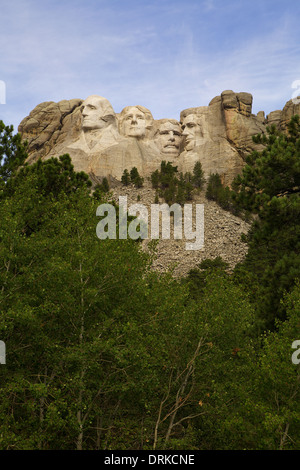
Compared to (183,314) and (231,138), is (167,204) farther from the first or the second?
(183,314)

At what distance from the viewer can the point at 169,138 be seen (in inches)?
3401

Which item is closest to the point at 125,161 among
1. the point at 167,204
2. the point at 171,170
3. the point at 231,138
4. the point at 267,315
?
the point at 171,170

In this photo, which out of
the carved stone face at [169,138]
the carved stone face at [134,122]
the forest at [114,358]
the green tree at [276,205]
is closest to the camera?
the forest at [114,358]

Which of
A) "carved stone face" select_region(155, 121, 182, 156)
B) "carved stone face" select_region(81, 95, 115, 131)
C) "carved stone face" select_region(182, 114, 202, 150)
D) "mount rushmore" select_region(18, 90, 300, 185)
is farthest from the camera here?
"carved stone face" select_region(155, 121, 182, 156)

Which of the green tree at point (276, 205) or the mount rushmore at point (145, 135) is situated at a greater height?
the mount rushmore at point (145, 135)

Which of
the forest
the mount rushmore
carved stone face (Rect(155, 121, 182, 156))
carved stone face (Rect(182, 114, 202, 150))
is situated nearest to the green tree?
the forest

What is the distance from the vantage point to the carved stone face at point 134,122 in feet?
279

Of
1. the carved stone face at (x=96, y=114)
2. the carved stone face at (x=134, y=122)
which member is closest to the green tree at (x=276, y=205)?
the carved stone face at (x=134, y=122)

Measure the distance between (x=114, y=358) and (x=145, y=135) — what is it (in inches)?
3168

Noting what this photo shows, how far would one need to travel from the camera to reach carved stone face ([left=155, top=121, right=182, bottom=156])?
3378 inches

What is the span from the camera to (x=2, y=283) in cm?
934

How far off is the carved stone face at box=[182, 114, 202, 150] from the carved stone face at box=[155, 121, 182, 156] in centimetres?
180

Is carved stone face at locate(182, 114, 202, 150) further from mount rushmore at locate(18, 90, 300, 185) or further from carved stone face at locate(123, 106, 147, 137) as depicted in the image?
carved stone face at locate(123, 106, 147, 137)

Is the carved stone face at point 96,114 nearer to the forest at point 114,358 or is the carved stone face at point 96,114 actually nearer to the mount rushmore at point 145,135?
the mount rushmore at point 145,135
